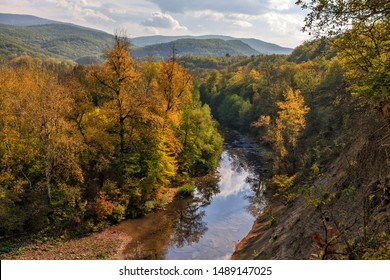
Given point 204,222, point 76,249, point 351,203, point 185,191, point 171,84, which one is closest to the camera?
point 351,203

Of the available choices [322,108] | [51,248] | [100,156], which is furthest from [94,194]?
[322,108]

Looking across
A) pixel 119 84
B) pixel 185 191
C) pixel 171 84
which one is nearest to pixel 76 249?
pixel 119 84

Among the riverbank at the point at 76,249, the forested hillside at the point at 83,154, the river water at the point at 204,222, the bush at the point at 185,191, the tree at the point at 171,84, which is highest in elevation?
the tree at the point at 171,84

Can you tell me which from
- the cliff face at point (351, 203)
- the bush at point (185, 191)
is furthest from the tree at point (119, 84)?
the cliff face at point (351, 203)

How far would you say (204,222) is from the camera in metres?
29.0

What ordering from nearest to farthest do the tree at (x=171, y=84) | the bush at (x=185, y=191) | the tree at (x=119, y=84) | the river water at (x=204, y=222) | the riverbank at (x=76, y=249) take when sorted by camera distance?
the riverbank at (x=76, y=249) → the river water at (x=204, y=222) → the tree at (x=119, y=84) → the bush at (x=185, y=191) → the tree at (x=171, y=84)

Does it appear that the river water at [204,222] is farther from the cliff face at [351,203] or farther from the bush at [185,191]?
the cliff face at [351,203]

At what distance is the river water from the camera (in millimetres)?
23672

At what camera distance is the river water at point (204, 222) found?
2367cm

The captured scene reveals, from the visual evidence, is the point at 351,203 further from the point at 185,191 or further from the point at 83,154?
the point at 185,191

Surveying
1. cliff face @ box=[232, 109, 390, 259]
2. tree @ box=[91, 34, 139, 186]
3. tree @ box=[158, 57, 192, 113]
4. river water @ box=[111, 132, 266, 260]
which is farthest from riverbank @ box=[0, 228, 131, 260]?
tree @ box=[158, 57, 192, 113]

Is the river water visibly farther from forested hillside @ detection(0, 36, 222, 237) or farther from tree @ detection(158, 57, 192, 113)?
tree @ detection(158, 57, 192, 113)

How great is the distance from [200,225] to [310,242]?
1461cm
